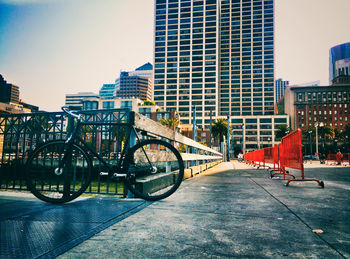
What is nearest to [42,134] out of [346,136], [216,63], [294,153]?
[294,153]

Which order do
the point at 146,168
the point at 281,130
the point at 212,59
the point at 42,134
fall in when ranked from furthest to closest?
the point at 212,59 < the point at 281,130 < the point at 42,134 < the point at 146,168

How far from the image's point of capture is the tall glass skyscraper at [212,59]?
132 m

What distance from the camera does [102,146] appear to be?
16.5 ft

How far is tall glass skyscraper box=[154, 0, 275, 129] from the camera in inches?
5207

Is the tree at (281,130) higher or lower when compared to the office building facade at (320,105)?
lower

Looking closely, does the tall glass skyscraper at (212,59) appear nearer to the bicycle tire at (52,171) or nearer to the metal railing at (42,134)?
the metal railing at (42,134)

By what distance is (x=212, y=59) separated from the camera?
5207 inches

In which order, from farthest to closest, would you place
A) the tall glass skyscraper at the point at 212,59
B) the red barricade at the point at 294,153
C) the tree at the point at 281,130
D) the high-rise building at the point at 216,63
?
the tall glass skyscraper at the point at 212,59 → the high-rise building at the point at 216,63 → the tree at the point at 281,130 → the red barricade at the point at 294,153

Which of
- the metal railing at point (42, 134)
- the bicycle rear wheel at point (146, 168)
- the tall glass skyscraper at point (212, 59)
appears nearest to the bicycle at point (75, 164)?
the bicycle rear wheel at point (146, 168)

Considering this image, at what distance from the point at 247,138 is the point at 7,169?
124884mm

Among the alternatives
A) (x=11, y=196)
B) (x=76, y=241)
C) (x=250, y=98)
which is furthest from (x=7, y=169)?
(x=250, y=98)

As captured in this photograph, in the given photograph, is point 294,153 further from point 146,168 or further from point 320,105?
point 320,105

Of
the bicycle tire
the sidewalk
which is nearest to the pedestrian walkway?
the sidewalk

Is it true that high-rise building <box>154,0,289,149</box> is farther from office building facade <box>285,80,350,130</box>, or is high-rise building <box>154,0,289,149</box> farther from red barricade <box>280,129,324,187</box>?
red barricade <box>280,129,324,187</box>
